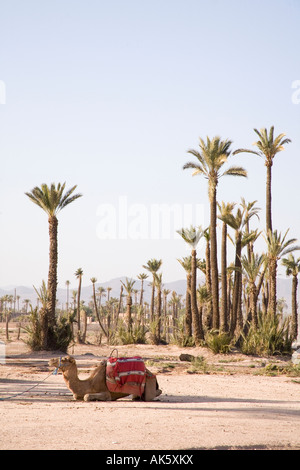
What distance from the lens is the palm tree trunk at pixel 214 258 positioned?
32406 millimetres

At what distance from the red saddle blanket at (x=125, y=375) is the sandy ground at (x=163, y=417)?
0.31 metres

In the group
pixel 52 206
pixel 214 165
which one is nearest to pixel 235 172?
pixel 214 165

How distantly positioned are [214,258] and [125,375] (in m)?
21.1

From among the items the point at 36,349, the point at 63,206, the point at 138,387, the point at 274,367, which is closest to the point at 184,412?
the point at 138,387

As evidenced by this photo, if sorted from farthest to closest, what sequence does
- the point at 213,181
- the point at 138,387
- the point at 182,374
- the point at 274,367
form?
the point at 213,181 → the point at 274,367 → the point at 182,374 → the point at 138,387

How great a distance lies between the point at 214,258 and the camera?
32781 mm

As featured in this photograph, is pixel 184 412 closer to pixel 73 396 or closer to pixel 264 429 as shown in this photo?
pixel 264 429

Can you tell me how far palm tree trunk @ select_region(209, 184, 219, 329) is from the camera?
106 feet

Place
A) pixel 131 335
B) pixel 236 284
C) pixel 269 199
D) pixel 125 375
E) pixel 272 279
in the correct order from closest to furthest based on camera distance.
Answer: pixel 125 375 → pixel 272 279 → pixel 236 284 → pixel 131 335 → pixel 269 199

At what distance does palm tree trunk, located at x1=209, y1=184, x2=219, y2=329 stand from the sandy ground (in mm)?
14611

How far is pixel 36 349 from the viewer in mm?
28891

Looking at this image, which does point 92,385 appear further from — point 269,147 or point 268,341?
point 269,147

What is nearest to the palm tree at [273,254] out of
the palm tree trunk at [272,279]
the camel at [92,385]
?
the palm tree trunk at [272,279]
